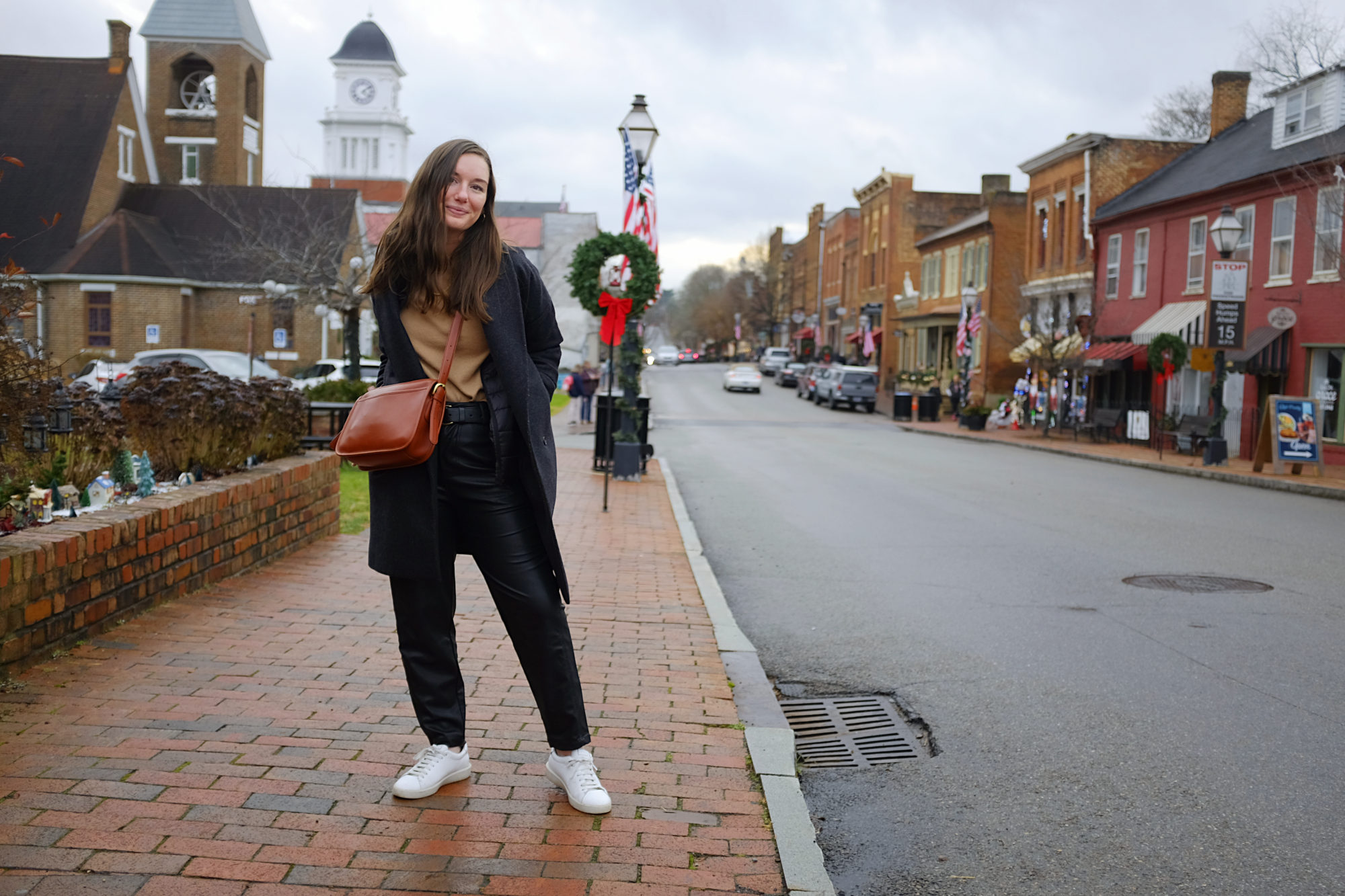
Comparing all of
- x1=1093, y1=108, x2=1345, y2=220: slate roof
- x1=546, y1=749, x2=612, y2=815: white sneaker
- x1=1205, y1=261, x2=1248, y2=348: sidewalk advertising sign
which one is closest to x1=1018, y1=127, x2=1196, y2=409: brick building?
x1=1093, y1=108, x2=1345, y2=220: slate roof

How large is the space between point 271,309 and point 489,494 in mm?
45871

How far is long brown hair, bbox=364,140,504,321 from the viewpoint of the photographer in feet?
12.1

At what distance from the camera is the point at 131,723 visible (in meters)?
4.43

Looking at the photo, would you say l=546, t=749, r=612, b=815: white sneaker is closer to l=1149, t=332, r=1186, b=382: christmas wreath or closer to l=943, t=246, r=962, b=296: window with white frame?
l=1149, t=332, r=1186, b=382: christmas wreath

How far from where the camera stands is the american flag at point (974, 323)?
133 feet

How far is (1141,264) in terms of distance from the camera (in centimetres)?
3158

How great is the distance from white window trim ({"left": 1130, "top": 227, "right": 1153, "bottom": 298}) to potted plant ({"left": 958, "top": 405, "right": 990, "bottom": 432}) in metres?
5.01

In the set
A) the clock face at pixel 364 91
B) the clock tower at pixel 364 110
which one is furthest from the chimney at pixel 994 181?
the clock face at pixel 364 91

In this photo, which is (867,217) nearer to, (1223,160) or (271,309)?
(271,309)

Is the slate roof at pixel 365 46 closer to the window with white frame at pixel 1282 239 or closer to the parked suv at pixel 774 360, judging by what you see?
the parked suv at pixel 774 360

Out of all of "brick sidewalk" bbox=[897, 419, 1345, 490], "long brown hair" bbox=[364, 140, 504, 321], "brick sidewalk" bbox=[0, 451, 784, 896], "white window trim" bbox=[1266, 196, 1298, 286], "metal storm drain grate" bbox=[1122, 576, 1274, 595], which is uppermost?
"white window trim" bbox=[1266, 196, 1298, 286]

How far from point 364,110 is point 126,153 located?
45.7m

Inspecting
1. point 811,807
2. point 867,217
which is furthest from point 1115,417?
point 867,217

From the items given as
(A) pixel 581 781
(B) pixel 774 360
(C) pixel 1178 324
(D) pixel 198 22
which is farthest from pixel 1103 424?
(D) pixel 198 22
